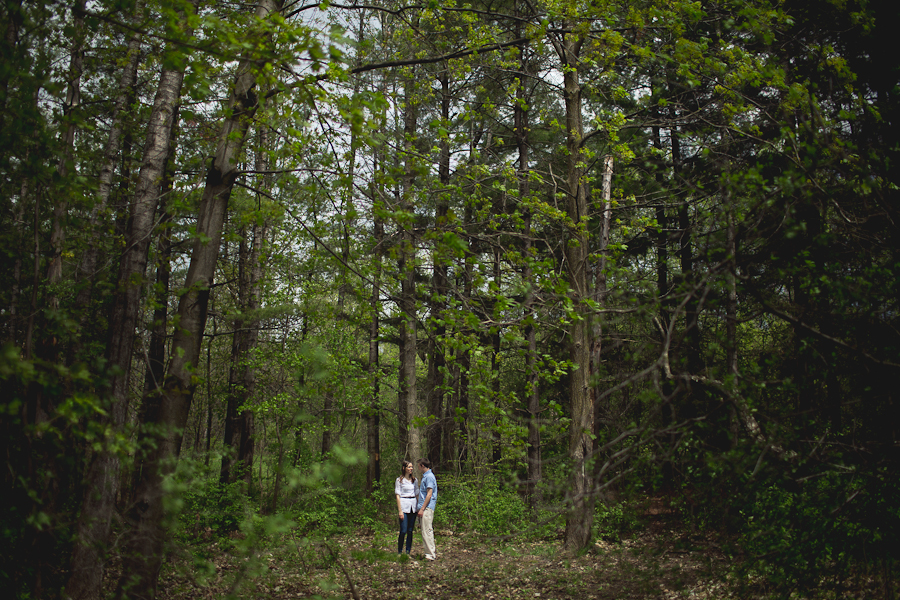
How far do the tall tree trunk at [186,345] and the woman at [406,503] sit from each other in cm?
536

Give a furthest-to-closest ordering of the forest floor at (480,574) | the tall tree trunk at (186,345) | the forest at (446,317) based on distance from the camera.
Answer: the forest floor at (480,574), the tall tree trunk at (186,345), the forest at (446,317)

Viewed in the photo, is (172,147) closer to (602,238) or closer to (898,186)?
(602,238)

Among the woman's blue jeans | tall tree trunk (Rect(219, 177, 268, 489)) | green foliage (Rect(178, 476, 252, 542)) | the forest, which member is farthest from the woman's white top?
tall tree trunk (Rect(219, 177, 268, 489))

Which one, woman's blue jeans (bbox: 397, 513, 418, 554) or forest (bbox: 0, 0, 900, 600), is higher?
forest (bbox: 0, 0, 900, 600)

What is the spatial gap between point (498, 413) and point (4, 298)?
4767 mm

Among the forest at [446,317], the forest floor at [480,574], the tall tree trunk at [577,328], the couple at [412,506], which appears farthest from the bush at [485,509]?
the forest at [446,317]

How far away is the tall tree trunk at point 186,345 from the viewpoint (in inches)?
A: 146

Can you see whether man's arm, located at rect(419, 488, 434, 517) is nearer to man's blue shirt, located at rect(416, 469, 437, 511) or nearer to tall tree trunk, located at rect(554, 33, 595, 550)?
man's blue shirt, located at rect(416, 469, 437, 511)

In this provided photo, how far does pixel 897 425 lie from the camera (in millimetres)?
3549

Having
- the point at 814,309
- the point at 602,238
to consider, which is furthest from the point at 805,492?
the point at 602,238

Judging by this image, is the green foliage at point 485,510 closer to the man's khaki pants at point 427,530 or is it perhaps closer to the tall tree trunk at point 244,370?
the man's khaki pants at point 427,530

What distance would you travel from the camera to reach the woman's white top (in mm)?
9148

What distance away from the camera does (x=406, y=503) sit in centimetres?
920

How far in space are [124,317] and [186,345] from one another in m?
0.95
